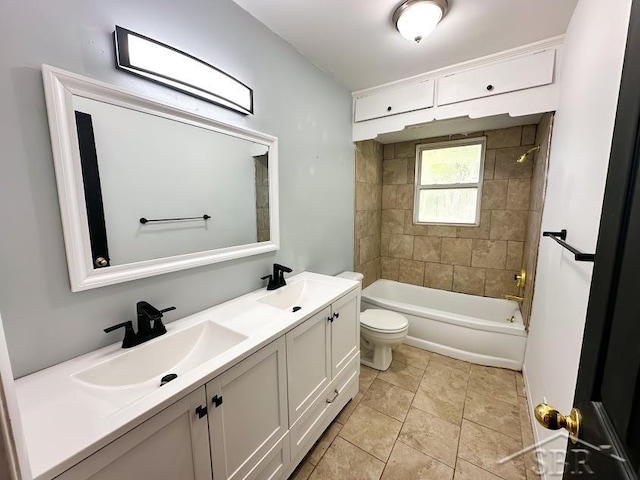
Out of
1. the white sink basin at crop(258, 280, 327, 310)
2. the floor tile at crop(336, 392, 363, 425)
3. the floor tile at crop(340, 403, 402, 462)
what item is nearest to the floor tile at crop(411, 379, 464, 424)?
the floor tile at crop(340, 403, 402, 462)

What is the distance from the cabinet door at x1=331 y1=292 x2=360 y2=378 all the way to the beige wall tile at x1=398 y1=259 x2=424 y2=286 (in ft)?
5.52

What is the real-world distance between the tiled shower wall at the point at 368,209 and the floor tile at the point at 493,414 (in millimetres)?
1503

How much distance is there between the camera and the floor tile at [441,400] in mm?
1802

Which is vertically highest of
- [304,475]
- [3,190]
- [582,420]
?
A: [3,190]

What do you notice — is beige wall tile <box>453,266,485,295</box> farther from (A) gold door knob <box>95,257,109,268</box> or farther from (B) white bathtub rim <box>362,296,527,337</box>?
(A) gold door knob <box>95,257,109,268</box>

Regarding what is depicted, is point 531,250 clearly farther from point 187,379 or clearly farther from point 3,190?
point 3,190

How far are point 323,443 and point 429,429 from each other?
0.70 m

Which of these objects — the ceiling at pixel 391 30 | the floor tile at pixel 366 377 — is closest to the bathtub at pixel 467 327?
the floor tile at pixel 366 377

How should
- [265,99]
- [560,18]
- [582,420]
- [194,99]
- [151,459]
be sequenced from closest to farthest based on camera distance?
[582,420] → [151,459] → [194,99] → [560,18] → [265,99]

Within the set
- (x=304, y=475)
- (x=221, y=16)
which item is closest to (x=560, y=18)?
(x=221, y=16)

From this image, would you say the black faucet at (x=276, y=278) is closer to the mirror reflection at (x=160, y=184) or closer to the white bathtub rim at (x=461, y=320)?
the mirror reflection at (x=160, y=184)

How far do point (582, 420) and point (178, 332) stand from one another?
1357mm

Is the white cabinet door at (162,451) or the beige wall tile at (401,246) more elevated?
the beige wall tile at (401,246)

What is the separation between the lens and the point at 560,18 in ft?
5.12
